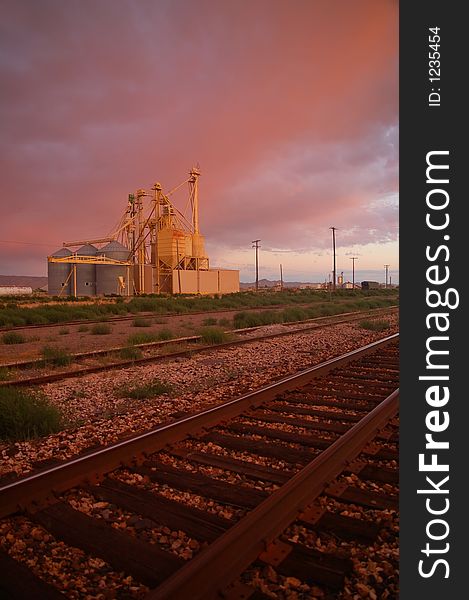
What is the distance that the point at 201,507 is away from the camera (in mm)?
3891

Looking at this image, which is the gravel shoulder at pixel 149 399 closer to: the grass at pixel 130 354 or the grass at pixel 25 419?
the grass at pixel 25 419

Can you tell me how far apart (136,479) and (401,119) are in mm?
3844

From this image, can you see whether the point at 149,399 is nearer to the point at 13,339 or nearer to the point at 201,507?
the point at 201,507

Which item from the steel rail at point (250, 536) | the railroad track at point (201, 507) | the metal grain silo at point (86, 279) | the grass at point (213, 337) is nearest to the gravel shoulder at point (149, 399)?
the railroad track at point (201, 507)

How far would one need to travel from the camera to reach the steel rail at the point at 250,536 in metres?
2.61

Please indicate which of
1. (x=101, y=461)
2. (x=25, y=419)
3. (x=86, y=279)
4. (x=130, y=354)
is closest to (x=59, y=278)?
(x=86, y=279)

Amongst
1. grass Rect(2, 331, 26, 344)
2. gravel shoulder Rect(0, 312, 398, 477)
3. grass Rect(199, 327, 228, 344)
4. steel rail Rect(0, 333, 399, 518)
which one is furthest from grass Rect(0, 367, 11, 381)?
grass Rect(2, 331, 26, 344)

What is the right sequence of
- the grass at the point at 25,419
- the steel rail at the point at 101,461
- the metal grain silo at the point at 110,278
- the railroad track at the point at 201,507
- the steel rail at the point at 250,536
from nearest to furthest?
the steel rail at the point at 250,536 → the railroad track at the point at 201,507 → the steel rail at the point at 101,461 → the grass at the point at 25,419 → the metal grain silo at the point at 110,278

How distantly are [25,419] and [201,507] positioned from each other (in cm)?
351

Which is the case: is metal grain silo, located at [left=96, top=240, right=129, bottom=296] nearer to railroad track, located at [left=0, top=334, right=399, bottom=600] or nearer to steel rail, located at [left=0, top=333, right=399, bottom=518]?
steel rail, located at [left=0, top=333, right=399, bottom=518]

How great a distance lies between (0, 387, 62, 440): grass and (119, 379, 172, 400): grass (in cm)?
176

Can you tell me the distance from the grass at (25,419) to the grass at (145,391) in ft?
5.77

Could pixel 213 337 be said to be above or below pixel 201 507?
above

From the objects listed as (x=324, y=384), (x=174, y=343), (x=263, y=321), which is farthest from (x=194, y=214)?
(x=324, y=384)
